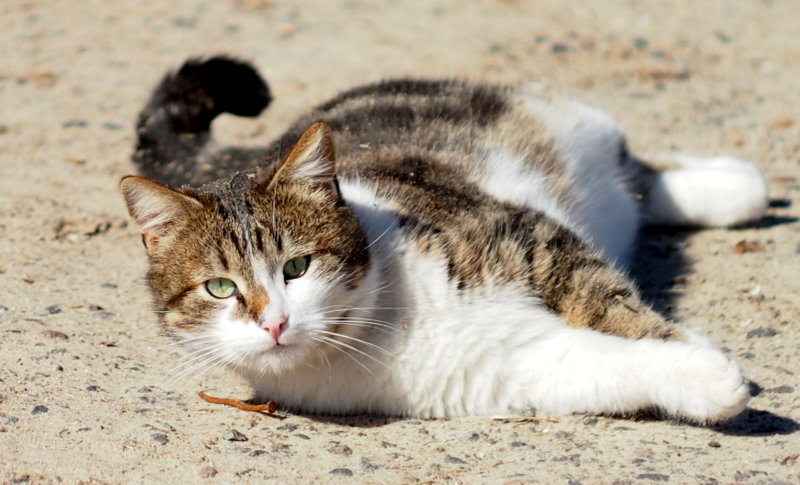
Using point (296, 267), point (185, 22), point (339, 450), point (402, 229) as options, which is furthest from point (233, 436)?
point (185, 22)

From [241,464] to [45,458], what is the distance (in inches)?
22.4

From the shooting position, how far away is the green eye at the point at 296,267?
10.1 feet

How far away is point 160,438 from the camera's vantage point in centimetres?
310

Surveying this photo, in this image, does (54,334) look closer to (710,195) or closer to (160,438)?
(160,438)

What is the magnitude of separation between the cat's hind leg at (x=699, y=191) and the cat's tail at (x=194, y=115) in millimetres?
1913

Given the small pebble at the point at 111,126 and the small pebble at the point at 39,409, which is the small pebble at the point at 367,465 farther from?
the small pebble at the point at 111,126

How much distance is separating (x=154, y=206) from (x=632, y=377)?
1600 mm

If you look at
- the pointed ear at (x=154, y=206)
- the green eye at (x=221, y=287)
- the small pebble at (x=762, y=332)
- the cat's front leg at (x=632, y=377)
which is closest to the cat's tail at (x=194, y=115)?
the pointed ear at (x=154, y=206)

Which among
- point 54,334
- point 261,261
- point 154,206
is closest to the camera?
point 261,261

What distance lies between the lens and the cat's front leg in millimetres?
2904

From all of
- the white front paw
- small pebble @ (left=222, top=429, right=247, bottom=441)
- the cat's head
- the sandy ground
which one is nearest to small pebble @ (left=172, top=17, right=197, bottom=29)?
the sandy ground

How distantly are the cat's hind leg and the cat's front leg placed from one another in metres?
1.81

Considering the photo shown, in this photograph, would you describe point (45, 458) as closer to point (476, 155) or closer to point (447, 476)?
point (447, 476)

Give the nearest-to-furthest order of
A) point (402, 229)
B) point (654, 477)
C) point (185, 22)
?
point (654, 477) → point (402, 229) → point (185, 22)
